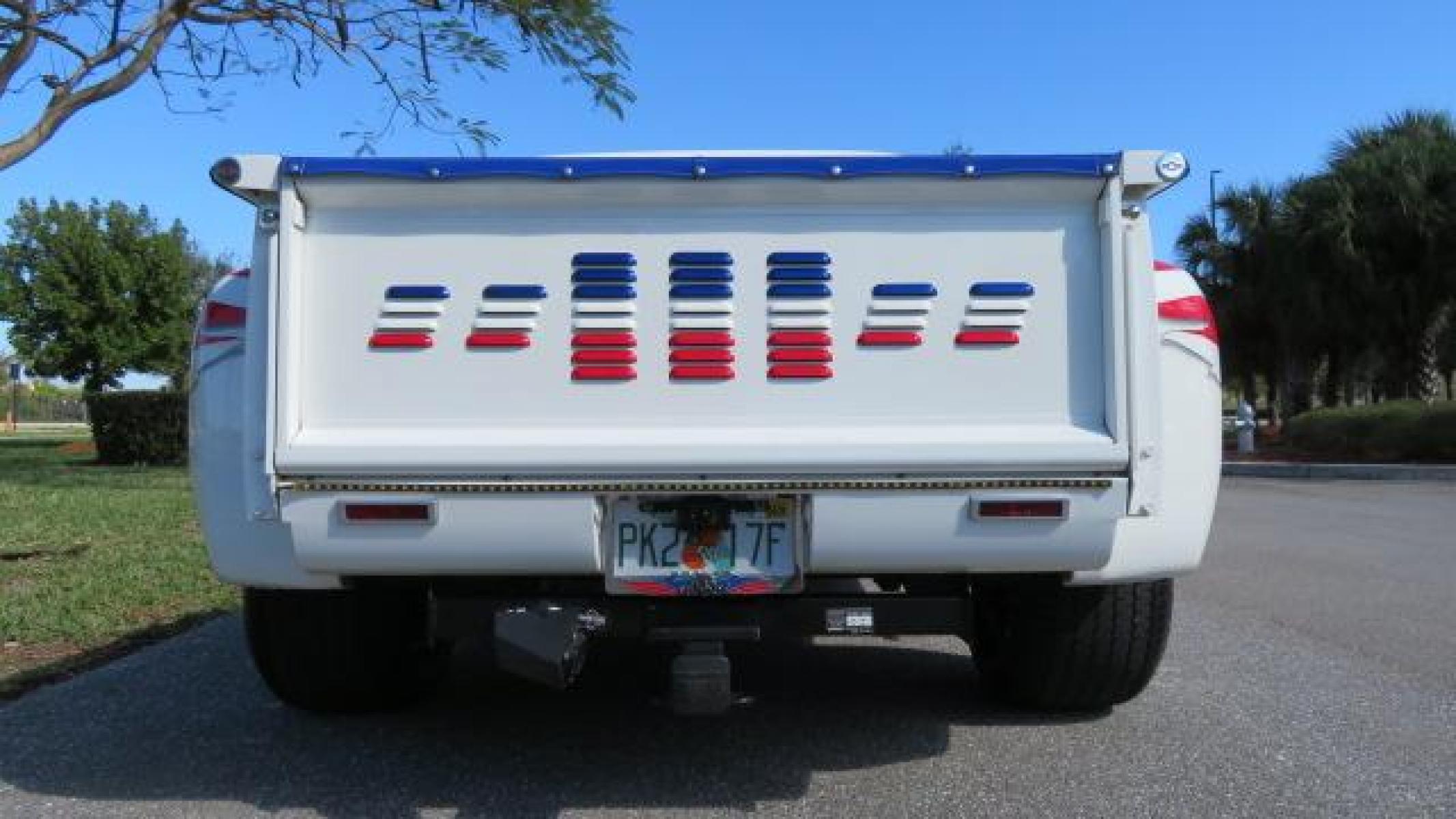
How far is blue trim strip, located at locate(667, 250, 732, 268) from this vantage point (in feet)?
11.3

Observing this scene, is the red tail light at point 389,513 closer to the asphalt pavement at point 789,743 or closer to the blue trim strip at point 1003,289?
the asphalt pavement at point 789,743

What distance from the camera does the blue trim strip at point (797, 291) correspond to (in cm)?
345

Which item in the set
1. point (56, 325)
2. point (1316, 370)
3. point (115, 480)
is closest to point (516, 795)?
point (115, 480)

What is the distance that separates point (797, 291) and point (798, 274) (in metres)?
0.04

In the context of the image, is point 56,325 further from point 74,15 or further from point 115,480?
point 74,15

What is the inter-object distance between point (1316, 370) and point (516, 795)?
132ft

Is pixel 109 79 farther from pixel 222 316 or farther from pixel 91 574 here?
pixel 222 316

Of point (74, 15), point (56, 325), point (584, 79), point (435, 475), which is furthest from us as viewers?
point (56, 325)

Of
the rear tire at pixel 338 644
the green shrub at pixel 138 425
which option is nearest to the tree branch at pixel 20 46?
the rear tire at pixel 338 644

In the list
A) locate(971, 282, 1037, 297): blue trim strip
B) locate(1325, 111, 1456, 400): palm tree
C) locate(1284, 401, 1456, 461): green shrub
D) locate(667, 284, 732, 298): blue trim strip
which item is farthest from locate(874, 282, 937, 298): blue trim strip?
locate(1325, 111, 1456, 400): palm tree

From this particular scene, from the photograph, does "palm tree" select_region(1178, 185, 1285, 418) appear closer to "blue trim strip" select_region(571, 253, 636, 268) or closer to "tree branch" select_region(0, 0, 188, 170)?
"tree branch" select_region(0, 0, 188, 170)

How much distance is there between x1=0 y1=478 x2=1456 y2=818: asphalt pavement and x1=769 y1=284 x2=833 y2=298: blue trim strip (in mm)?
1456

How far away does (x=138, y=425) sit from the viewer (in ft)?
68.9

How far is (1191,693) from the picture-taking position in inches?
199
